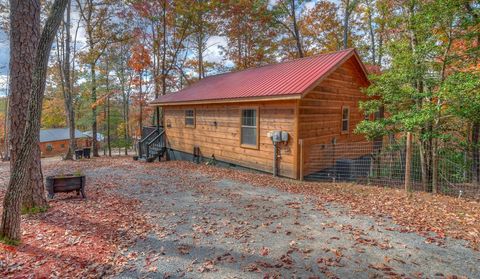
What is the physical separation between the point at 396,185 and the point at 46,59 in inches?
346

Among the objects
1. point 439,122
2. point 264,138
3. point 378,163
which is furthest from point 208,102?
point 439,122

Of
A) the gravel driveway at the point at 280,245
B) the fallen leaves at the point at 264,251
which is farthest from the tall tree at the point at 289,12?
the fallen leaves at the point at 264,251

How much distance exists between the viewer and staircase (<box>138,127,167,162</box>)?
14.1m

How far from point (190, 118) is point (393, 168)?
8772 millimetres

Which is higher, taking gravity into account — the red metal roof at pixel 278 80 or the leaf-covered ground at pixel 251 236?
the red metal roof at pixel 278 80

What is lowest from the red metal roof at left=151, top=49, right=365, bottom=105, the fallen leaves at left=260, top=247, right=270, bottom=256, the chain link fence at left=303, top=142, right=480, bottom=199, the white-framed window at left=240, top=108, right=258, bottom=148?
the fallen leaves at left=260, top=247, right=270, bottom=256

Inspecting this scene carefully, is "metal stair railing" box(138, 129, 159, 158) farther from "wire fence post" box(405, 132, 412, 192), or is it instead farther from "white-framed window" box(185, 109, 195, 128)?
"wire fence post" box(405, 132, 412, 192)

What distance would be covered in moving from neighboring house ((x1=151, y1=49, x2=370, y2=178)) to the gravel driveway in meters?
2.92

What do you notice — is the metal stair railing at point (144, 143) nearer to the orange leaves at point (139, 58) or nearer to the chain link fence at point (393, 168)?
the orange leaves at point (139, 58)

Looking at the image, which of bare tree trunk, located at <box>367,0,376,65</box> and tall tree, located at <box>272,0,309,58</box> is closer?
bare tree trunk, located at <box>367,0,376,65</box>

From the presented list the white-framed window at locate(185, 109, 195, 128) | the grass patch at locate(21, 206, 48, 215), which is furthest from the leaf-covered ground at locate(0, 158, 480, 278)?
the white-framed window at locate(185, 109, 195, 128)

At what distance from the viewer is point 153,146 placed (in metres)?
14.8

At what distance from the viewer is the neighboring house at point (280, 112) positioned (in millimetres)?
8289

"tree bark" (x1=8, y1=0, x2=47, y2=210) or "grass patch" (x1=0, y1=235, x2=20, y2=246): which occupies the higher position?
"tree bark" (x1=8, y1=0, x2=47, y2=210)
